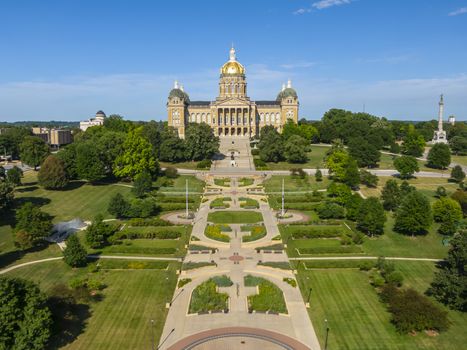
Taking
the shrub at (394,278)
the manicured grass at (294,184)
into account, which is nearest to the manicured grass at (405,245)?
the shrub at (394,278)

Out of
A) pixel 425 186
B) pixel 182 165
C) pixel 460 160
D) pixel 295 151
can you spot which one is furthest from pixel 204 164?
pixel 460 160

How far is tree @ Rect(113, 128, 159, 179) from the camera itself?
84562mm

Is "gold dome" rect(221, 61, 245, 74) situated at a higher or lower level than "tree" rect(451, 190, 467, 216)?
higher

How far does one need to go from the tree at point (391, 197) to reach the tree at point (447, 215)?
22.1 ft

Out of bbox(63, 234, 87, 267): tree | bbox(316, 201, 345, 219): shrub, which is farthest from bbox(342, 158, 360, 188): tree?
bbox(63, 234, 87, 267): tree

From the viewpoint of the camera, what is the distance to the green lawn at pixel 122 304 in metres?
31.3

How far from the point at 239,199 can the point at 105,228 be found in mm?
29084

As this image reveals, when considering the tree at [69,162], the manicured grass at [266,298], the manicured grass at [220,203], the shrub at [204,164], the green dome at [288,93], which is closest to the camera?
the manicured grass at [266,298]

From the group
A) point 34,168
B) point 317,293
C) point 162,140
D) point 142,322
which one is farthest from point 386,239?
point 34,168

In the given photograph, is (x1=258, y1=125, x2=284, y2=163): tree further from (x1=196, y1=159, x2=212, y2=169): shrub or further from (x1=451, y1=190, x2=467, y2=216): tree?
(x1=451, y1=190, x2=467, y2=216): tree

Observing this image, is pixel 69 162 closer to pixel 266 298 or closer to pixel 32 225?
pixel 32 225

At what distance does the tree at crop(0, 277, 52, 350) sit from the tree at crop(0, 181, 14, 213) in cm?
3567

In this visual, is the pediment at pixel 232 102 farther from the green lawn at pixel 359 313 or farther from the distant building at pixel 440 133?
the green lawn at pixel 359 313

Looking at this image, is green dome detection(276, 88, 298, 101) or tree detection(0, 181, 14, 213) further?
green dome detection(276, 88, 298, 101)
